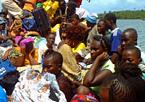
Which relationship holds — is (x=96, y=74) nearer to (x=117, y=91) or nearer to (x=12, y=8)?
(x=117, y=91)

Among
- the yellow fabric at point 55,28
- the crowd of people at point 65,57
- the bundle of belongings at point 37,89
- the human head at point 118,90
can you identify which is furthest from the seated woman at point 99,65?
the yellow fabric at point 55,28

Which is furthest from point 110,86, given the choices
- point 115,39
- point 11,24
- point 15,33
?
point 11,24

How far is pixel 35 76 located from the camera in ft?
16.0

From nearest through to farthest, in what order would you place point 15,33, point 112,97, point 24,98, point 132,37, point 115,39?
point 112,97 < point 24,98 < point 132,37 < point 115,39 < point 15,33

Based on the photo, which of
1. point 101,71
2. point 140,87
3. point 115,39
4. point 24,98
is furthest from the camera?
point 115,39

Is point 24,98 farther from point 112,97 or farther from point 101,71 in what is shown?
point 112,97

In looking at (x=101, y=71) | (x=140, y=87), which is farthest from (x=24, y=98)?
(x=140, y=87)

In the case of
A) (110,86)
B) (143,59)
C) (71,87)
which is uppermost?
(110,86)

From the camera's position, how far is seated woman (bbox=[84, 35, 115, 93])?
5418 mm

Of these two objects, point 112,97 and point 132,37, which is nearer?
point 112,97

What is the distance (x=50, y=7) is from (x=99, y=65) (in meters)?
4.22

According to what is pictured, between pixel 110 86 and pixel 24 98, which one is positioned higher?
pixel 110 86

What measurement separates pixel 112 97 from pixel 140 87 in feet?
1.29

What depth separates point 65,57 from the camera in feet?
20.2
